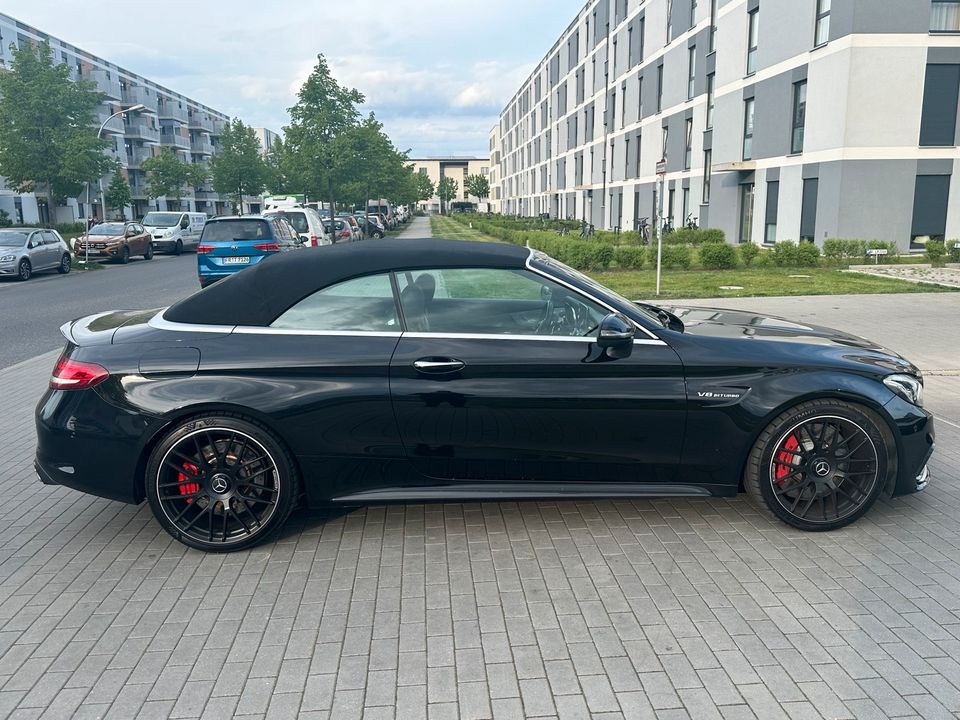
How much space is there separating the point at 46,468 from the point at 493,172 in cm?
12842

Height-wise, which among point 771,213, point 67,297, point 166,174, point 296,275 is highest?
point 166,174

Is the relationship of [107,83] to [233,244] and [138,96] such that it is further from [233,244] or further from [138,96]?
[233,244]

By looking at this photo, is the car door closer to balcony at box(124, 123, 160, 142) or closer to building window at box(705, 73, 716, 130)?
building window at box(705, 73, 716, 130)

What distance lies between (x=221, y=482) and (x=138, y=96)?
3517 inches

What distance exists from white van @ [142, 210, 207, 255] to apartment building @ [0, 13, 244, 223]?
15.1m

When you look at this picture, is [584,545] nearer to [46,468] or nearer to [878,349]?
[878,349]

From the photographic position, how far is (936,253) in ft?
67.4

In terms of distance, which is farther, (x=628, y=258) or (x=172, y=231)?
(x=172, y=231)

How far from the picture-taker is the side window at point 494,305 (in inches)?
163

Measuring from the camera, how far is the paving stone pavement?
2.81m

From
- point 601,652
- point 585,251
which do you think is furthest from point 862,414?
point 585,251

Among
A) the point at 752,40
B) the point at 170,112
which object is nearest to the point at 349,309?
the point at 752,40

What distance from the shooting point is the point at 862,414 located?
13.4 feet

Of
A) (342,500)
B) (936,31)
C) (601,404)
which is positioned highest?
(936,31)
